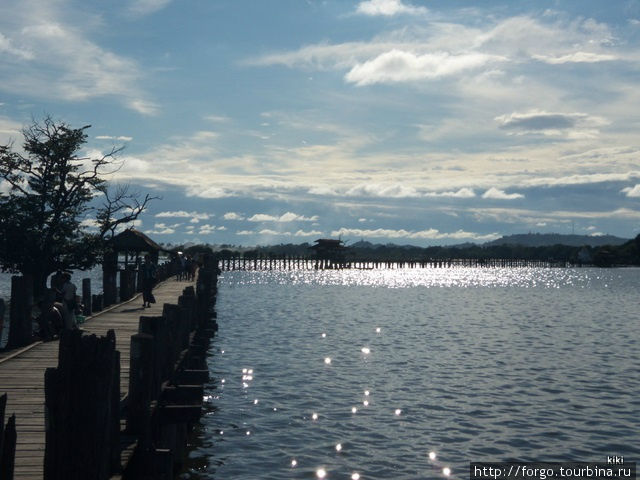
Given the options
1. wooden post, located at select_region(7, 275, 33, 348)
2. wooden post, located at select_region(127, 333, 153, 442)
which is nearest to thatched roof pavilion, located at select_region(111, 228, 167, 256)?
wooden post, located at select_region(7, 275, 33, 348)

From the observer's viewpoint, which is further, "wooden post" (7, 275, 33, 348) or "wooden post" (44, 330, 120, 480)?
"wooden post" (7, 275, 33, 348)

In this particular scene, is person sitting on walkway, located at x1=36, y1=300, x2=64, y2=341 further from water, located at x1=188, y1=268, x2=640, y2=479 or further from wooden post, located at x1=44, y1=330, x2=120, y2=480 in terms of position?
wooden post, located at x1=44, y1=330, x2=120, y2=480

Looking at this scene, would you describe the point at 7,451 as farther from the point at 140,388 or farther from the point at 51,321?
the point at 51,321

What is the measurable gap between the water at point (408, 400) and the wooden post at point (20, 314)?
449 cm

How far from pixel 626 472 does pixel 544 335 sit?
21.6m

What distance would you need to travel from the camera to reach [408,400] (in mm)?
18234

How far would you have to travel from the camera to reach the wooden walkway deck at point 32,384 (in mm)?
8220

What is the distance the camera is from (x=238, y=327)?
35781 millimetres

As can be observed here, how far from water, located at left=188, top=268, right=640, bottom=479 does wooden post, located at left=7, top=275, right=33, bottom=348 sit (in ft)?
14.7

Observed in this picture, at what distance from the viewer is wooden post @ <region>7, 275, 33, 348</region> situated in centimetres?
1641

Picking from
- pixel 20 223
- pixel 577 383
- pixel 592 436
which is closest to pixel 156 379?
pixel 592 436

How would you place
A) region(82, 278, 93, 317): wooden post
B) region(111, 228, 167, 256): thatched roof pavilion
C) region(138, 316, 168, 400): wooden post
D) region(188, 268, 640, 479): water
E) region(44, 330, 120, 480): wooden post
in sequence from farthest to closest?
region(111, 228, 167, 256): thatched roof pavilion < region(82, 278, 93, 317): wooden post < region(188, 268, 640, 479): water < region(138, 316, 168, 400): wooden post < region(44, 330, 120, 480): wooden post

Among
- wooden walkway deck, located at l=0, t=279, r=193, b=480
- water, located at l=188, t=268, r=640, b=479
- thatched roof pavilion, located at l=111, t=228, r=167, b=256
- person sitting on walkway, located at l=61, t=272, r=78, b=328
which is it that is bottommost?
water, located at l=188, t=268, r=640, b=479

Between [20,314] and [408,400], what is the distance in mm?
9425
